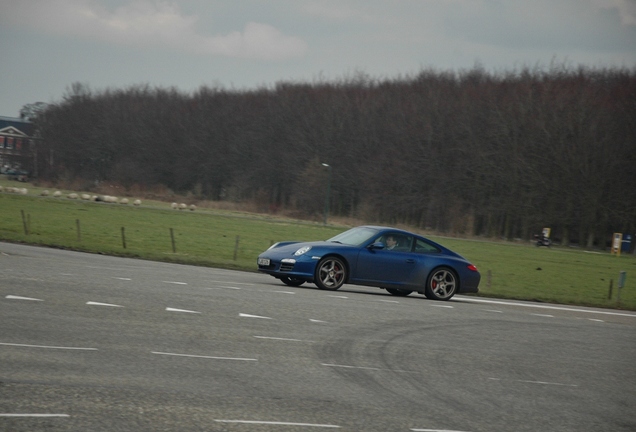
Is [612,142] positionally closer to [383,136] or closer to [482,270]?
[383,136]

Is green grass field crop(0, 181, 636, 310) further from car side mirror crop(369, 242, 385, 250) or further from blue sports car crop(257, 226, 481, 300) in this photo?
car side mirror crop(369, 242, 385, 250)

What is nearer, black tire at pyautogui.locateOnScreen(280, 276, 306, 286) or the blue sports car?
the blue sports car

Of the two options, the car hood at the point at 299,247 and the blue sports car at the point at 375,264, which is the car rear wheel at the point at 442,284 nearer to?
the blue sports car at the point at 375,264

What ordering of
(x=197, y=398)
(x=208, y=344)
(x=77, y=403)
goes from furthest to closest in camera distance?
(x=208, y=344)
(x=197, y=398)
(x=77, y=403)

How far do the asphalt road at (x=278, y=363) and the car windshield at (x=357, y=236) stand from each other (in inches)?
103

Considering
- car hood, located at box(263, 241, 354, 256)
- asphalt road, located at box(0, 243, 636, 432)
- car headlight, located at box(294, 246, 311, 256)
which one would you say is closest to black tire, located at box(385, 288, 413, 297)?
car hood, located at box(263, 241, 354, 256)

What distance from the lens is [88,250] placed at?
88.1 feet

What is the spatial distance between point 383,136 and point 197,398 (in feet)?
317

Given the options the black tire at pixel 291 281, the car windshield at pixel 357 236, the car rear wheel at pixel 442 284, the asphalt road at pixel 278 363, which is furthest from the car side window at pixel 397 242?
the asphalt road at pixel 278 363

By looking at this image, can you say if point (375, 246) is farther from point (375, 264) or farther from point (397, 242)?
point (397, 242)

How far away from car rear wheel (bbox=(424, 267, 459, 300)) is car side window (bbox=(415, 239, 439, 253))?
0.48 meters

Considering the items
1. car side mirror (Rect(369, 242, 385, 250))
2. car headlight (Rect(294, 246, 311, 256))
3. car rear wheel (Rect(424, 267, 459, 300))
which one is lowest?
car rear wheel (Rect(424, 267, 459, 300))

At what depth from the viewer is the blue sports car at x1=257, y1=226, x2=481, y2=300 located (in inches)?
728

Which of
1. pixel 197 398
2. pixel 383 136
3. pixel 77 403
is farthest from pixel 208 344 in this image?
pixel 383 136
